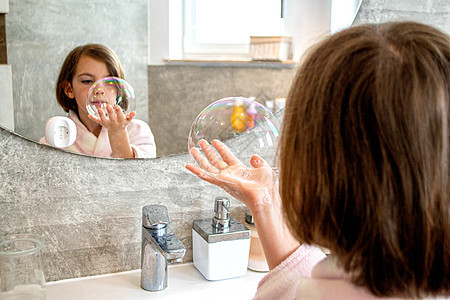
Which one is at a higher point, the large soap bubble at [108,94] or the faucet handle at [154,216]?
the large soap bubble at [108,94]

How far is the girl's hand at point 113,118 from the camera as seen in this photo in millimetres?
941

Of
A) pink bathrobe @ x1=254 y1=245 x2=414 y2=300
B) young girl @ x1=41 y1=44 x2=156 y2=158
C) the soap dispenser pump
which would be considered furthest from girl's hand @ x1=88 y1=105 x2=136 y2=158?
pink bathrobe @ x1=254 y1=245 x2=414 y2=300

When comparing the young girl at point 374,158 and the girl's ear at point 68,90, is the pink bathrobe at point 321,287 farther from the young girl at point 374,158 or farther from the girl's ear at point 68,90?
the girl's ear at point 68,90

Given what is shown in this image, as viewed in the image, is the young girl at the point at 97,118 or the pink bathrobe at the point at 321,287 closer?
the pink bathrobe at the point at 321,287

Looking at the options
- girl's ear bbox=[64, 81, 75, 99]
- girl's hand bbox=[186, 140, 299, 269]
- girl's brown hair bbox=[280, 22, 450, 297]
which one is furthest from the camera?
girl's ear bbox=[64, 81, 75, 99]

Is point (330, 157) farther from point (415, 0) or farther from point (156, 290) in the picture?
point (415, 0)

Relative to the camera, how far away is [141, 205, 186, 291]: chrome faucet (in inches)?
36.3

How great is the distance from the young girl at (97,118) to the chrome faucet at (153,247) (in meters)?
0.14

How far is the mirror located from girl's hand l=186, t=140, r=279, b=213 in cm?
19

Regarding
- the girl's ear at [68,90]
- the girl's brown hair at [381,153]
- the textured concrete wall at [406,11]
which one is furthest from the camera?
the textured concrete wall at [406,11]

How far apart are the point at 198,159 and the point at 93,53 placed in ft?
1.02

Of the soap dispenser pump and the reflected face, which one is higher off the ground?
the reflected face

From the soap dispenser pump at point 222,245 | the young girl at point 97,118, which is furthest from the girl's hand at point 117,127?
the soap dispenser pump at point 222,245

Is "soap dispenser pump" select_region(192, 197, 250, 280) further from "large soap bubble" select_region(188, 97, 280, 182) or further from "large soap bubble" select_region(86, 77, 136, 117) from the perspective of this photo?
"large soap bubble" select_region(86, 77, 136, 117)
